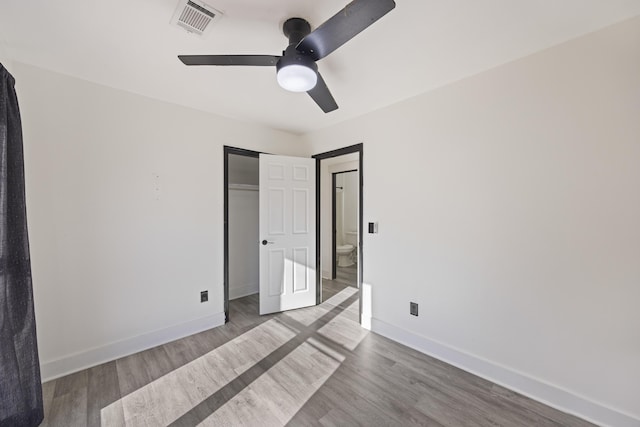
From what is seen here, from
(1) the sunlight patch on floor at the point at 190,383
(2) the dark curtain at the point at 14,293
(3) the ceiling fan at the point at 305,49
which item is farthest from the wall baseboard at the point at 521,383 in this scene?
(2) the dark curtain at the point at 14,293

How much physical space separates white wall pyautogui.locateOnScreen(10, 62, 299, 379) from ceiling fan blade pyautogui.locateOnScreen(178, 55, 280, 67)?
1.33 meters

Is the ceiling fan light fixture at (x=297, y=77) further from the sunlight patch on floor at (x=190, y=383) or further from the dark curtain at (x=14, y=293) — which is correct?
the sunlight patch on floor at (x=190, y=383)

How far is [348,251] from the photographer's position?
538cm

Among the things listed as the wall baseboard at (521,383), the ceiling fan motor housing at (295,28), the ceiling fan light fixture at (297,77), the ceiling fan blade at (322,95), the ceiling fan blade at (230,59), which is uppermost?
the ceiling fan motor housing at (295,28)

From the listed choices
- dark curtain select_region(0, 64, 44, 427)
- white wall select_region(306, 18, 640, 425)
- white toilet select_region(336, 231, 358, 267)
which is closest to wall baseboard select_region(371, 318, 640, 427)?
white wall select_region(306, 18, 640, 425)

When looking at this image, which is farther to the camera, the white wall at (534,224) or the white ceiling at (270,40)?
the white wall at (534,224)

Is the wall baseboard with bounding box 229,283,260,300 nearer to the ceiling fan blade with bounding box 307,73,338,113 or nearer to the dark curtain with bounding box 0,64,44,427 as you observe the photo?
the dark curtain with bounding box 0,64,44,427

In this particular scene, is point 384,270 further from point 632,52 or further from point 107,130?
point 107,130

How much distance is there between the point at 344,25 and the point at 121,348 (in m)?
2.98

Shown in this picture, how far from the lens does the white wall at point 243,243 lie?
3.73 m

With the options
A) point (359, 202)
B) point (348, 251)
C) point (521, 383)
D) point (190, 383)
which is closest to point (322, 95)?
point (359, 202)

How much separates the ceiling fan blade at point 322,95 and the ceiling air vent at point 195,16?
25.6 inches

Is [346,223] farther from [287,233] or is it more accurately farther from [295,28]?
[295,28]

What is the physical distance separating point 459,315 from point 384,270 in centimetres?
78
